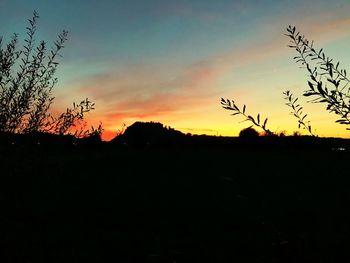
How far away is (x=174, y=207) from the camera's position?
549 inches

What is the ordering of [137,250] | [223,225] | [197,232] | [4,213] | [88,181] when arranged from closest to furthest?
1. [137,250]
2. [4,213]
3. [197,232]
4. [223,225]
5. [88,181]

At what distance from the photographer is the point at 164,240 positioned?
9.93 meters

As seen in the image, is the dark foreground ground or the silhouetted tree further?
the silhouetted tree

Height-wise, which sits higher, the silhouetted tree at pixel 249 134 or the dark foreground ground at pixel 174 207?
the silhouetted tree at pixel 249 134

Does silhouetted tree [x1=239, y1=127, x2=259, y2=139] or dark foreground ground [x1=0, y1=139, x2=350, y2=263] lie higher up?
silhouetted tree [x1=239, y1=127, x2=259, y2=139]

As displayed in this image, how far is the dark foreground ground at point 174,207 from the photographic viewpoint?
26.6ft

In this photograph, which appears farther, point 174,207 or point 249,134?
point 249,134

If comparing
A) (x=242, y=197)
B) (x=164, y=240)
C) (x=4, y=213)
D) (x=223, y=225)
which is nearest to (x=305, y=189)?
Answer: (x=242, y=197)

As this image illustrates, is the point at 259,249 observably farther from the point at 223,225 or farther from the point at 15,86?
the point at 15,86

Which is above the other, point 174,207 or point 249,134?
point 249,134

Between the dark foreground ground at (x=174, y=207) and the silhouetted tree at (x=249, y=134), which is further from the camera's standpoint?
the silhouetted tree at (x=249, y=134)

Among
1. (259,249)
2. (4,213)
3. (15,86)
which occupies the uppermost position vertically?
(15,86)

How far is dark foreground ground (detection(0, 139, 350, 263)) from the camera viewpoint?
26.6 feet

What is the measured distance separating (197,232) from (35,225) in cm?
434
